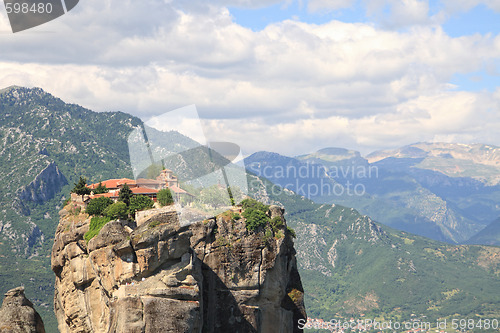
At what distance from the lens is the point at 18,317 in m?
60.4

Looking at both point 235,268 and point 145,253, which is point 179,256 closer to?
point 145,253

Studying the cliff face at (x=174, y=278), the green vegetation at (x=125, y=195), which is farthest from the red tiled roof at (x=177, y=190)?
the cliff face at (x=174, y=278)

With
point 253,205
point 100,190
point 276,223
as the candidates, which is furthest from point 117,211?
point 276,223

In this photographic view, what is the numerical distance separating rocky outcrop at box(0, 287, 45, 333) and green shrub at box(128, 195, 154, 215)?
24.8 m

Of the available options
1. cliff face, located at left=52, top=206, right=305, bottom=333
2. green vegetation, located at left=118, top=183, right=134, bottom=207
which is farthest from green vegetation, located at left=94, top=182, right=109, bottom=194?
green vegetation, located at left=118, top=183, right=134, bottom=207

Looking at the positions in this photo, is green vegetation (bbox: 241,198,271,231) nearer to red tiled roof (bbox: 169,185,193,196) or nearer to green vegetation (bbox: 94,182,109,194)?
red tiled roof (bbox: 169,185,193,196)

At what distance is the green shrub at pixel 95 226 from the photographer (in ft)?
267

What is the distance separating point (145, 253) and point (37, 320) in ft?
41.4

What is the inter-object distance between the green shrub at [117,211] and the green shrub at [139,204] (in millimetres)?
1547

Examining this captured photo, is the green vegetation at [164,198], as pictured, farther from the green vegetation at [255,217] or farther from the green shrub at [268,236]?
the green shrub at [268,236]

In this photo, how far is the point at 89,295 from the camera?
268 feet

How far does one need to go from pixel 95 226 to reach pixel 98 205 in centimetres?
546

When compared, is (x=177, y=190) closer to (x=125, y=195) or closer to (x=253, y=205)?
(x=125, y=195)

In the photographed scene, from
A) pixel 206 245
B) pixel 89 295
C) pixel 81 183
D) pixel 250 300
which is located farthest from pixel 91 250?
pixel 81 183
